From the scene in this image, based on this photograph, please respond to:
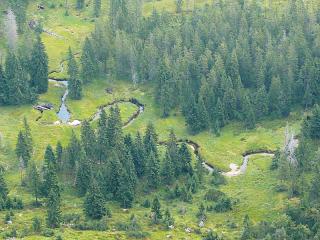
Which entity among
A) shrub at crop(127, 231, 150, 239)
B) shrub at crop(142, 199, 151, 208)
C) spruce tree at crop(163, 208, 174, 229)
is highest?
shrub at crop(127, 231, 150, 239)

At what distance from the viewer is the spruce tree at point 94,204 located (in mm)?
146250

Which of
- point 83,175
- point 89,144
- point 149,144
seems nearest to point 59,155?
point 89,144

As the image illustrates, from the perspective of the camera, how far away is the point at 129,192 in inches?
6181

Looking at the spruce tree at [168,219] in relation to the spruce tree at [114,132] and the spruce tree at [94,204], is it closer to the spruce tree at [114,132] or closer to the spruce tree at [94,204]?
the spruce tree at [94,204]

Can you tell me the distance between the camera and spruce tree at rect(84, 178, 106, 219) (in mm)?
146250

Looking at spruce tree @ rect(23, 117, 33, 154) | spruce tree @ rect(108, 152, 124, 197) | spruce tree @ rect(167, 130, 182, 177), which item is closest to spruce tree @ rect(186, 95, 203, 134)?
spruce tree @ rect(167, 130, 182, 177)

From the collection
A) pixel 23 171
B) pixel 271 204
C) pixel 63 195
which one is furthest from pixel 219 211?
pixel 23 171

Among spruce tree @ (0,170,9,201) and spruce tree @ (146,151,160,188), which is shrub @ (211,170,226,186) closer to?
spruce tree @ (146,151,160,188)

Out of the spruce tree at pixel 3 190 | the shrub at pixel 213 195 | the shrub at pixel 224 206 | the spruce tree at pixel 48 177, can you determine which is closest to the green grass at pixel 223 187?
the shrub at pixel 224 206

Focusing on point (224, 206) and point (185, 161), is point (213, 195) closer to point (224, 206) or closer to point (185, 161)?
point (224, 206)

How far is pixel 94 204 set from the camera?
480 feet

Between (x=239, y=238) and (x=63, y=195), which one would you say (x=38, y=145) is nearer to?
(x=63, y=195)

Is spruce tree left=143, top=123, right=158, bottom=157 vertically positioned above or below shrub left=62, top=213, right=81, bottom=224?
above

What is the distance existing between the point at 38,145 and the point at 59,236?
2342 inches
